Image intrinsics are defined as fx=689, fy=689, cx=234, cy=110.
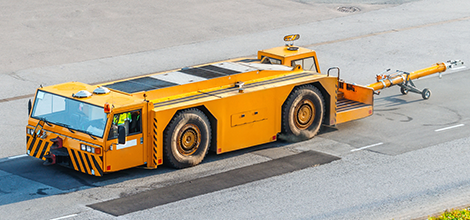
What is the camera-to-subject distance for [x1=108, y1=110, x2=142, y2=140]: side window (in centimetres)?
1334

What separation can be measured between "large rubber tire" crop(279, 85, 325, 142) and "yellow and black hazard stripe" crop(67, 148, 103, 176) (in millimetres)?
4651

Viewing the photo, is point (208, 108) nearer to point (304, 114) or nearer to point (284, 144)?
point (284, 144)

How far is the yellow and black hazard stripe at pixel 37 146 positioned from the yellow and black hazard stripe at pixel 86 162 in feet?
1.97

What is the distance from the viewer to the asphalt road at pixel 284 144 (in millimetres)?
12734

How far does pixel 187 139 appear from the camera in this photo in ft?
47.8

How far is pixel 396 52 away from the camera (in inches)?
994

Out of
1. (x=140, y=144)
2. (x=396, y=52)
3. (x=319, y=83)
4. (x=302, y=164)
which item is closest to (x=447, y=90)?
(x=396, y=52)

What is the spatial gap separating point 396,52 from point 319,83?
31.8ft

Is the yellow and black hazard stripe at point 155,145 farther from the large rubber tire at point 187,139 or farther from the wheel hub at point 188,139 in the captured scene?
the wheel hub at point 188,139

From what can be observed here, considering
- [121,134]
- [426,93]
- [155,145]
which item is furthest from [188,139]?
[426,93]

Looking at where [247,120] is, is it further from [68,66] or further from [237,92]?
[68,66]

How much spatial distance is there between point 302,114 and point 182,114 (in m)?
3.53

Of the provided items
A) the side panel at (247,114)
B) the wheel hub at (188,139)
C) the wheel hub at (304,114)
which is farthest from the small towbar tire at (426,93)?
the wheel hub at (188,139)

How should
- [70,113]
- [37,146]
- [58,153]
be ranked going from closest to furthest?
1. [58,153]
2. [70,113]
3. [37,146]
